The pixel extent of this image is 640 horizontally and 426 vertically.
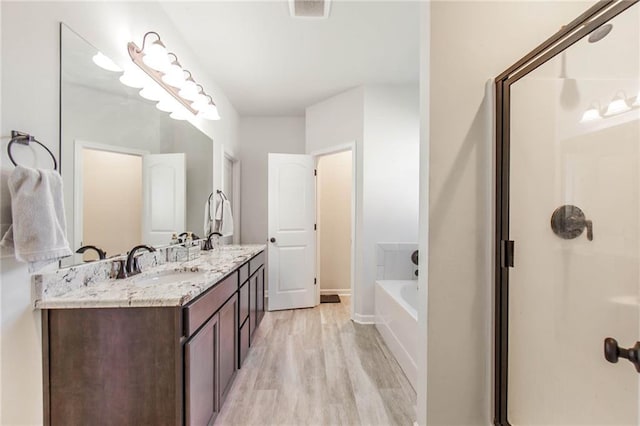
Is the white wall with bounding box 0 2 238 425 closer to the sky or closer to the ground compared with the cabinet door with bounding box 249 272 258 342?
closer to the sky

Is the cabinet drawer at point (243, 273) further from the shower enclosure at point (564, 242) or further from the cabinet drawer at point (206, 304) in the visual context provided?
the shower enclosure at point (564, 242)

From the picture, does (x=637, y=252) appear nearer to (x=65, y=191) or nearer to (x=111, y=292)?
(x=111, y=292)

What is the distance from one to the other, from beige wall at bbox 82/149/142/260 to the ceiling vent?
142cm

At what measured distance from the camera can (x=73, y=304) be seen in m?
1.04

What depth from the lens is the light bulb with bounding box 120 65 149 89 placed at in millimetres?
1554

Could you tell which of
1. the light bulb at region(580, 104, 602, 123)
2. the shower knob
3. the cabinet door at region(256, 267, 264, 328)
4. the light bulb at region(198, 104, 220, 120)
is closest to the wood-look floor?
the cabinet door at region(256, 267, 264, 328)

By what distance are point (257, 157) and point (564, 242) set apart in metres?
3.48

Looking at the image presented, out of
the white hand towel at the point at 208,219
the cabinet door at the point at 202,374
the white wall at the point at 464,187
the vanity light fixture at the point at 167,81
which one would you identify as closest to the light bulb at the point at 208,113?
the vanity light fixture at the point at 167,81

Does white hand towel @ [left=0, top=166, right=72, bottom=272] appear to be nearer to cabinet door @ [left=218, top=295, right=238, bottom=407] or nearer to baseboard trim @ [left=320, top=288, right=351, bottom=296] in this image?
cabinet door @ [left=218, top=295, right=238, bottom=407]

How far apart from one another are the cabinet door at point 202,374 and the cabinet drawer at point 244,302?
0.49 meters

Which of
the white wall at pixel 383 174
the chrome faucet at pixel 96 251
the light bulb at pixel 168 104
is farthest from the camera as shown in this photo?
the white wall at pixel 383 174

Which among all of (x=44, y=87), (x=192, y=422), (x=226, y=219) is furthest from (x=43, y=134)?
(x=226, y=219)

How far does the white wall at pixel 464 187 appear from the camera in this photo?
1.25 metres

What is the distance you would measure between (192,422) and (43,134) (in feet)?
4.40
